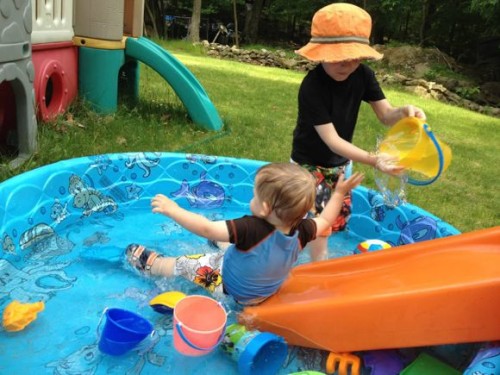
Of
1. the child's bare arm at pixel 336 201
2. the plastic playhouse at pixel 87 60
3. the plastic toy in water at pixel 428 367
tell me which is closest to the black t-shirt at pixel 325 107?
the child's bare arm at pixel 336 201

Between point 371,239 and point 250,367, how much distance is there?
5.67 ft

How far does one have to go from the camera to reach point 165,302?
2271mm

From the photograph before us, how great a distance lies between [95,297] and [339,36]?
166 cm

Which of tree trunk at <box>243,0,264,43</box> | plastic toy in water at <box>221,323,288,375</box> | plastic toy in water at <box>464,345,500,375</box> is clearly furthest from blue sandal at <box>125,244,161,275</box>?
tree trunk at <box>243,0,264,43</box>

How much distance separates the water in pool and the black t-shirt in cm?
69

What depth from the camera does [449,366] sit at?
79.7 inches

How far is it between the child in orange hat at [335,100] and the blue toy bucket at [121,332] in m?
1.10

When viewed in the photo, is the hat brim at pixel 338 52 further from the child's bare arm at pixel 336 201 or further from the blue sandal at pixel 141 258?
the blue sandal at pixel 141 258

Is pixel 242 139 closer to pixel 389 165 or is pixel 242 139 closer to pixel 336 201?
pixel 336 201

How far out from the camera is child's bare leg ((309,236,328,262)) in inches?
109

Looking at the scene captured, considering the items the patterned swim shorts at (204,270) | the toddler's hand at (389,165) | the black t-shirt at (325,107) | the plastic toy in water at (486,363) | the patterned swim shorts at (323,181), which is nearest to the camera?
the plastic toy in water at (486,363)

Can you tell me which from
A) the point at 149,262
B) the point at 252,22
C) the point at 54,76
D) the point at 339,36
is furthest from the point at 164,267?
the point at 252,22

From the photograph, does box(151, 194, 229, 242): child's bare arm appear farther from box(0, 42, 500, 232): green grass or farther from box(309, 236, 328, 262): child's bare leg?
box(0, 42, 500, 232): green grass

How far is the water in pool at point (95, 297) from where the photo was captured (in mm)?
2010
